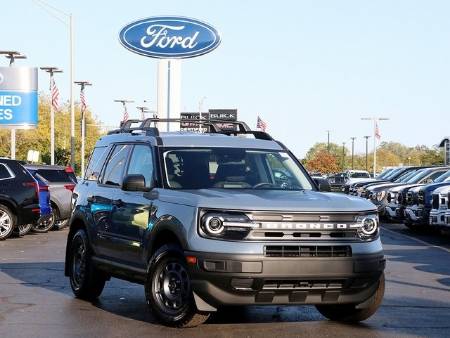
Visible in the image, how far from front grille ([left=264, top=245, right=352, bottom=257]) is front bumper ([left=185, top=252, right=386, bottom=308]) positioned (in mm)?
61

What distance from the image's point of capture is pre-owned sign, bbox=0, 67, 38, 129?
136 ft

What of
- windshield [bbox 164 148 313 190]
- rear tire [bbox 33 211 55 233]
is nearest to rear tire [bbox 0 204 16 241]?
rear tire [bbox 33 211 55 233]

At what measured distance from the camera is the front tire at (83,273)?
10195mm

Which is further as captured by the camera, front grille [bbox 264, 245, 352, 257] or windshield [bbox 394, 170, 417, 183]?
windshield [bbox 394, 170, 417, 183]

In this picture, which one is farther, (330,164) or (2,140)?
(330,164)

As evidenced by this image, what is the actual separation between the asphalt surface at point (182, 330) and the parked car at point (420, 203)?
6676 mm

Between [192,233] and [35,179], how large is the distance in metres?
12.8

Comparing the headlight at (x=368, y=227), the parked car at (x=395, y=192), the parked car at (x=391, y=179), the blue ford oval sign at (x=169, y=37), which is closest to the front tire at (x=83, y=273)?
the headlight at (x=368, y=227)

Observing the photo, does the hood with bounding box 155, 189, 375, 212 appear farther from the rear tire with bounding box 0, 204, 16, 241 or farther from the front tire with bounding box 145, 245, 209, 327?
the rear tire with bounding box 0, 204, 16, 241

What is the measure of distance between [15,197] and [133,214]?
36.1 ft

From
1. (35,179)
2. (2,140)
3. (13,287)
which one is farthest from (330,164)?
(13,287)

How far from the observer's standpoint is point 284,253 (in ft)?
25.5

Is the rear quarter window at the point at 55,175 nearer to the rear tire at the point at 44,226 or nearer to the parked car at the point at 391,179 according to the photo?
the rear tire at the point at 44,226

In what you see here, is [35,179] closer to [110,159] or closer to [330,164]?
[110,159]
